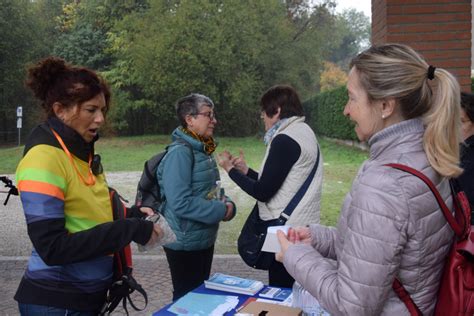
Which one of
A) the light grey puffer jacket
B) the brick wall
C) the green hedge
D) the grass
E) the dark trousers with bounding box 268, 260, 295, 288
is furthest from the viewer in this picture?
the green hedge

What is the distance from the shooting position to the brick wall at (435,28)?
494 centimetres

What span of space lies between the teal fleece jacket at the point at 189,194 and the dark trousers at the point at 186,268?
0.17 feet

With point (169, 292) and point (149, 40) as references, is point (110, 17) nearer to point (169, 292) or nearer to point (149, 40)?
point (149, 40)

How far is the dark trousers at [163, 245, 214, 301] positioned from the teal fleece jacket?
0.17 feet

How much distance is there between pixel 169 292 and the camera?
5348 mm

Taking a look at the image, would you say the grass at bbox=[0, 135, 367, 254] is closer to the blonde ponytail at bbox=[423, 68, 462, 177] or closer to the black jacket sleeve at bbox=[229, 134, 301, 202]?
the black jacket sleeve at bbox=[229, 134, 301, 202]

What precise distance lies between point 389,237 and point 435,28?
397 centimetres

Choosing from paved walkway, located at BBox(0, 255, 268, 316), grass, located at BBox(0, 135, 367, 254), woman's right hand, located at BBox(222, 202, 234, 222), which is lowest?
grass, located at BBox(0, 135, 367, 254)

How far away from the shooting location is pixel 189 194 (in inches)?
129

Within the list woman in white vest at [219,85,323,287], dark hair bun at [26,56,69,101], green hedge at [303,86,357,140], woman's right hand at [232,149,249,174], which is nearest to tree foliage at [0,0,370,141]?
green hedge at [303,86,357,140]

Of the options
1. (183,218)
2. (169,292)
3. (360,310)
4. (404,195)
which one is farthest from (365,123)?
(169,292)

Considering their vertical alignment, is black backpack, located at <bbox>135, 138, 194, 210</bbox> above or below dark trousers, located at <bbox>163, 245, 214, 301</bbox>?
above

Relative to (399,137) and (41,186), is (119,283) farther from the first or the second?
(399,137)

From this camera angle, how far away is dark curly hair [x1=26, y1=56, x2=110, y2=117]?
7.34ft
